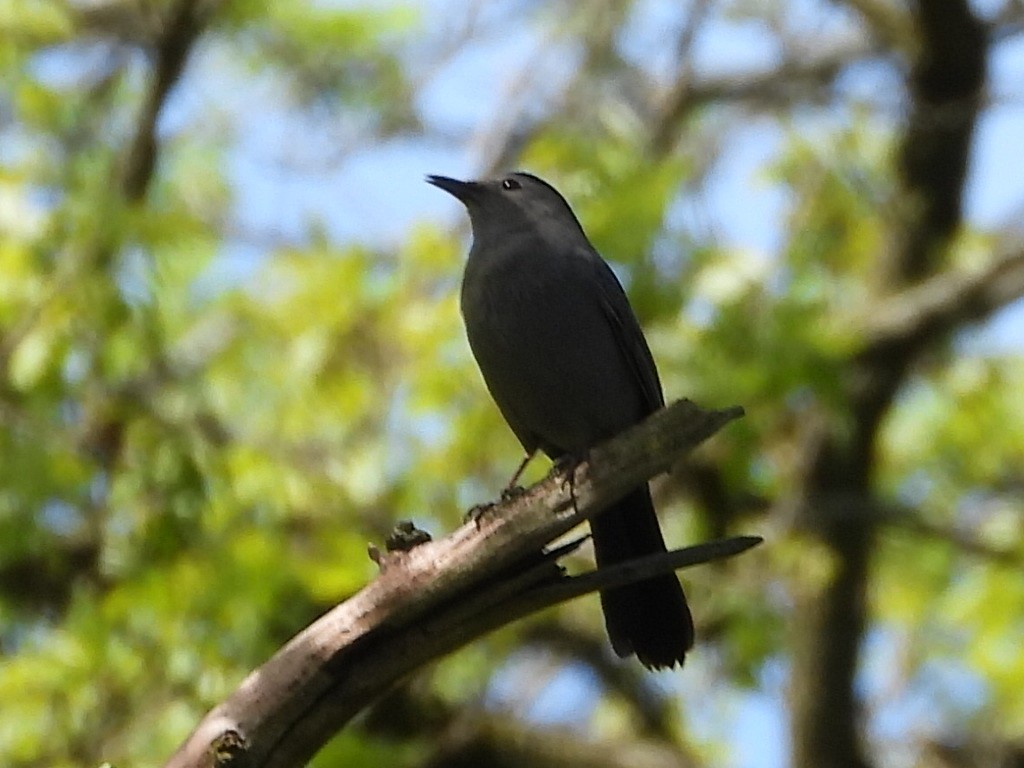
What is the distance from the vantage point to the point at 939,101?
784cm

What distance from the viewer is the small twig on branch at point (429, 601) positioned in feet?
11.6

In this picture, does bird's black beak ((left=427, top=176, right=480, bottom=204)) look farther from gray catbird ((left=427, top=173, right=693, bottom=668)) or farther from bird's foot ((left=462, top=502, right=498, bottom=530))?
bird's foot ((left=462, top=502, right=498, bottom=530))

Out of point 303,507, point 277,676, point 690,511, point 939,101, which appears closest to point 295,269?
point 303,507

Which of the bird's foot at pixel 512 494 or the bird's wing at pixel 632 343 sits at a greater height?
the bird's wing at pixel 632 343

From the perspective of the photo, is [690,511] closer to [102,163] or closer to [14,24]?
[102,163]

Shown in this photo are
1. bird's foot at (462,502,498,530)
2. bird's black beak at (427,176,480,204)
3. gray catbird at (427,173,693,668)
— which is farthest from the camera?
bird's black beak at (427,176,480,204)

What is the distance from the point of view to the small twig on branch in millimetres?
3535

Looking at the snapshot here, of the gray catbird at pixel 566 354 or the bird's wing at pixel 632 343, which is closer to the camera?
the gray catbird at pixel 566 354

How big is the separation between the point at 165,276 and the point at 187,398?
600 millimetres

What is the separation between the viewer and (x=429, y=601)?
3.58 meters

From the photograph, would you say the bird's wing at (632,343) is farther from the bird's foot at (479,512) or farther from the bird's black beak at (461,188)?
the bird's foot at (479,512)

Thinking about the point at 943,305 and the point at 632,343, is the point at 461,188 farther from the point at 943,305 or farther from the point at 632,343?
the point at 943,305

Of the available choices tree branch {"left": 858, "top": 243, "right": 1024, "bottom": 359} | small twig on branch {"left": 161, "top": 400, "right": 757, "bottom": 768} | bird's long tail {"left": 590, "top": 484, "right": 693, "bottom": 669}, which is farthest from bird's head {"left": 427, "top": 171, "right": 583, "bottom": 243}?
tree branch {"left": 858, "top": 243, "right": 1024, "bottom": 359}

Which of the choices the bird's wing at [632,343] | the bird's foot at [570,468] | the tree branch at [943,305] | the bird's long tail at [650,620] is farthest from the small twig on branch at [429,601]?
the tree branch at [943,305]
